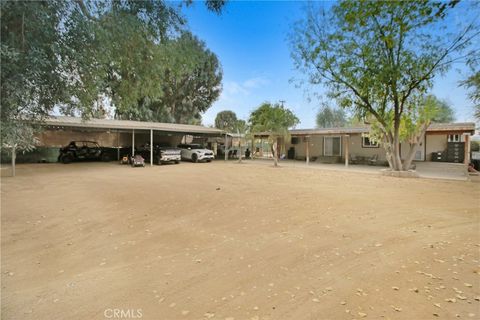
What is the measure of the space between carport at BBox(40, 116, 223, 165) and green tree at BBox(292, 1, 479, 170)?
10.8 meters

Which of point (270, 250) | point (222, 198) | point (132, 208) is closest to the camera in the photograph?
point (270, 250)

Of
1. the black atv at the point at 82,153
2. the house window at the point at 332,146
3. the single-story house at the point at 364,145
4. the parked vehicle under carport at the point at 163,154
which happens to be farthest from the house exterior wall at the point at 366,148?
the black atv at the point at 82,153

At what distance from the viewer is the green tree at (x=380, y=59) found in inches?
381

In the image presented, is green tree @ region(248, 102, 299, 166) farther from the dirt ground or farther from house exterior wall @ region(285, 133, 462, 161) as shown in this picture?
the dirt ground

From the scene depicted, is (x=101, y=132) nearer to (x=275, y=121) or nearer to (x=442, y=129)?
(x=275, y=121)

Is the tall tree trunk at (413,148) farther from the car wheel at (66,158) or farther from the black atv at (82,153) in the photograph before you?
the car wheel at (66,158)

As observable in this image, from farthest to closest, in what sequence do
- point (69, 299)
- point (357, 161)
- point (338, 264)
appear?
point (357, 161) → point (338, 264) → point (69, 299)

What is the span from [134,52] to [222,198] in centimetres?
445

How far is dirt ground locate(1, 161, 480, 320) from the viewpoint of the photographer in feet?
8.30

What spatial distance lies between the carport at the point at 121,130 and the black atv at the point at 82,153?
1.05m

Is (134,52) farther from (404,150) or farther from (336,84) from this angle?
(404,150)

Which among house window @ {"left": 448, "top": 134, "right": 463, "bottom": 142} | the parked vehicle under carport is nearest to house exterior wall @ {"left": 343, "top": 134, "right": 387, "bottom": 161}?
house window @ {"left": 448, "top": 134, "right": 463, "bottom": 142}

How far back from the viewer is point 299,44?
1242cm

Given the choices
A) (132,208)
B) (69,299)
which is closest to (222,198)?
(132,208)
